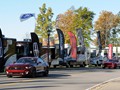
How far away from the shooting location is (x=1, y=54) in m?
33.4

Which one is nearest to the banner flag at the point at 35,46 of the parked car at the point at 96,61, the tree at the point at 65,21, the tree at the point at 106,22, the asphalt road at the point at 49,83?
the asphalt road at the point at 49,83

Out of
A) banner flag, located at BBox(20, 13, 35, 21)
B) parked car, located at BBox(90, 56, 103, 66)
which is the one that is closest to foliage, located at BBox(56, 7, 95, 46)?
banner flag, located at BBox(20, 13, 35, 21)

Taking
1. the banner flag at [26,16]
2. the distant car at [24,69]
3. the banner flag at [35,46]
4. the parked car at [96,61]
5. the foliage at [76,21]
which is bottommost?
the distant car at [24,69]

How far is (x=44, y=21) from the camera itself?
76312mm

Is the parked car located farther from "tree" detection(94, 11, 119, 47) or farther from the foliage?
"tree" detection(94, 11, 119, 47)

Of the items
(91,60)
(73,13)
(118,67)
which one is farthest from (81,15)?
(118,67)

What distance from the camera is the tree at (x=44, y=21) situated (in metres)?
76.1

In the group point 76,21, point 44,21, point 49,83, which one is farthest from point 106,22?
point 49,83

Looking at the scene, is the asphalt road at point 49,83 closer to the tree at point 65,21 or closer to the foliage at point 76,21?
the foliage at point 76,21

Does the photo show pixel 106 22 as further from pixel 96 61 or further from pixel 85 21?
pixel 96 61

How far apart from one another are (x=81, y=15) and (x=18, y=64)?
61.2 meters

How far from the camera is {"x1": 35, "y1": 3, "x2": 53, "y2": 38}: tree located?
7606 centimetres

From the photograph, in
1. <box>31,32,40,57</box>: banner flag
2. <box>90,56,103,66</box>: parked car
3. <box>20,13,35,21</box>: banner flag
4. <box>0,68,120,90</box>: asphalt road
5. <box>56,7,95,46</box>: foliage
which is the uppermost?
<box>56,7,95,46</box>: foliage

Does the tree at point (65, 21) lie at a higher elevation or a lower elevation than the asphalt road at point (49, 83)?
higher
